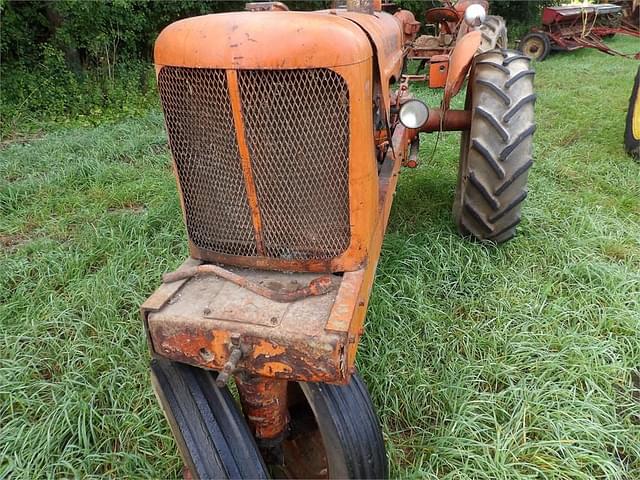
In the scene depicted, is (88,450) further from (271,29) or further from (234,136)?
(271,29)

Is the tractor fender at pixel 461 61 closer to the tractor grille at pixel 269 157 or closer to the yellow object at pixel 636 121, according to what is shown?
the tractor grille at pixel 269 157

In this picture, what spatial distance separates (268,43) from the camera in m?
1.62

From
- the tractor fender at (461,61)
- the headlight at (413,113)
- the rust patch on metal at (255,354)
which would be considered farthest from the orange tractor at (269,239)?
the tractor fender at (461,61)

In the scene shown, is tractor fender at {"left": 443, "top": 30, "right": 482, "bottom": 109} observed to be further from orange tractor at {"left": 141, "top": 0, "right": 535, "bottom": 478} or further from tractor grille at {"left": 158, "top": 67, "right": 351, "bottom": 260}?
tractor grille at {"left": 158, "top": 67, "right": 351, "bottom": 260}

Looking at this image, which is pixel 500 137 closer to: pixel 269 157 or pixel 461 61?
pixel 461 61

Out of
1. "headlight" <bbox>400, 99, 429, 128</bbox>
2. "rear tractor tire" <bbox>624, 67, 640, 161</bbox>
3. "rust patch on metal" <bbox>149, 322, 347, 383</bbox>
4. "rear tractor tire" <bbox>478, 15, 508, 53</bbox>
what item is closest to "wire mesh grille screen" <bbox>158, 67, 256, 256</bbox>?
"rust patch on metal" <bbox>149, 322, 347, 383</bbox>

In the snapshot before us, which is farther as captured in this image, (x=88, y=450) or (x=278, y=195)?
(x=88, y=450)

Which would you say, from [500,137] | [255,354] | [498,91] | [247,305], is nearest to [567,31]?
[498,91]

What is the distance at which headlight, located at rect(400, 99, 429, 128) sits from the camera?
237 cm

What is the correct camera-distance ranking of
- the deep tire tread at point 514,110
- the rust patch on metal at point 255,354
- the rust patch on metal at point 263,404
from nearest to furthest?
the rust patch on metal at point 255,354, the rust patch on metal at point 263,404, the deep tire tread at point 514,110

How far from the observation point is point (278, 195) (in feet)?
6.23

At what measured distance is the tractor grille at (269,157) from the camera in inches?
67.7

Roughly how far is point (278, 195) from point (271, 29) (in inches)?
Answer: 21.8

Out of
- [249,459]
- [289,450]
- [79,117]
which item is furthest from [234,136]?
[79,117]
